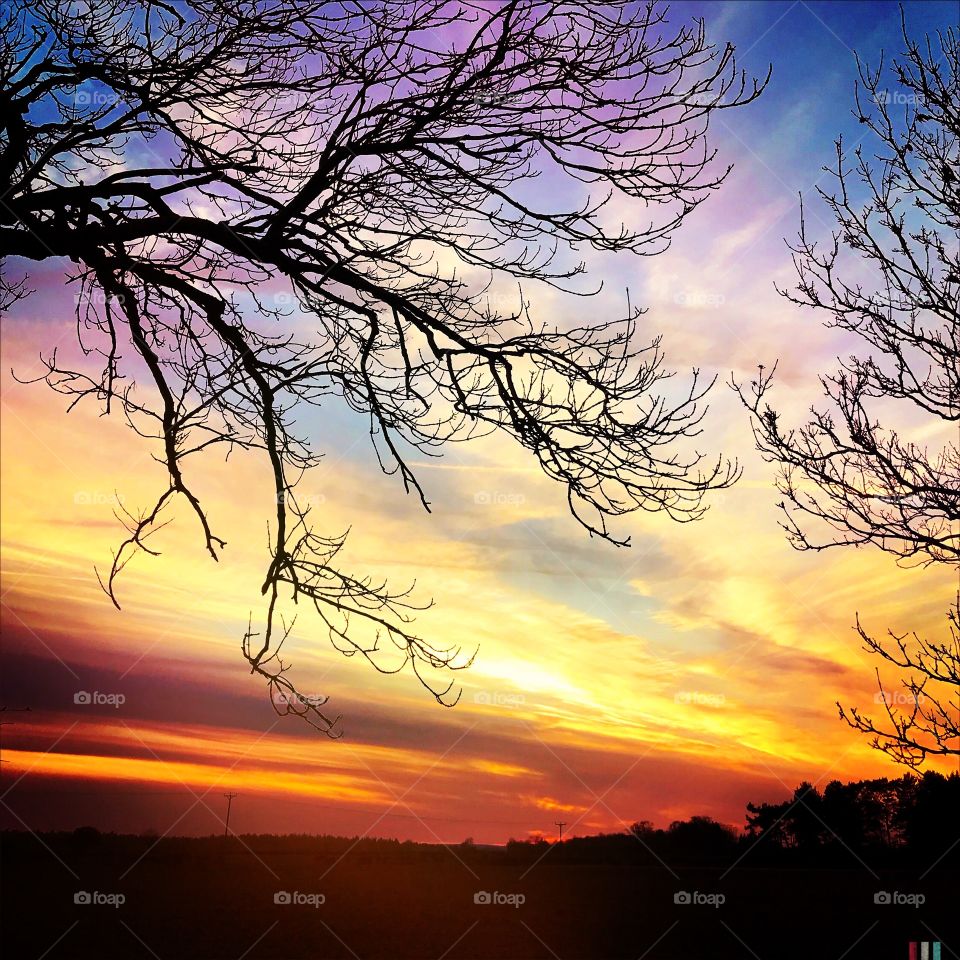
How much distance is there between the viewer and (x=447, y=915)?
122ft

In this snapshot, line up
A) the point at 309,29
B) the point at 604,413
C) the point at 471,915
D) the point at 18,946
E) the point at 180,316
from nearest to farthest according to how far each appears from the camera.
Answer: the point at 604,413 < the point at 309,29 < the point at 180,316 < the point at 18,946 < the point at 471,915

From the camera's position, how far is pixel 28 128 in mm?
5781

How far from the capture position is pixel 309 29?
568 cm

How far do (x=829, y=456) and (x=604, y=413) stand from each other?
3.60 metres

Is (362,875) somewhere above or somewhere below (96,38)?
below

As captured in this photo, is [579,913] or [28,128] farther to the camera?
[579,913]

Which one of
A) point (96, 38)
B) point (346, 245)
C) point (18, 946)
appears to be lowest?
point (18, 946)

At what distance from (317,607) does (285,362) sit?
1.63 m

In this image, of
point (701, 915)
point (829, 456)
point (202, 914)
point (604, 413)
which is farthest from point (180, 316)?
point (701, 915)

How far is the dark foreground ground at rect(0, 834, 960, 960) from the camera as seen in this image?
32.2m

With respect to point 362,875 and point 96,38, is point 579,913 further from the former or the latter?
point 96,38

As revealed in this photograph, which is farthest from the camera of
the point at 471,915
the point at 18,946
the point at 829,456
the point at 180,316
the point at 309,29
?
the point at 471,915

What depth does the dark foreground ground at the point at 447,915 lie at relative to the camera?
32.2 m

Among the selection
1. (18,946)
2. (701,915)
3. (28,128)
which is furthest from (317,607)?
(701,915)
